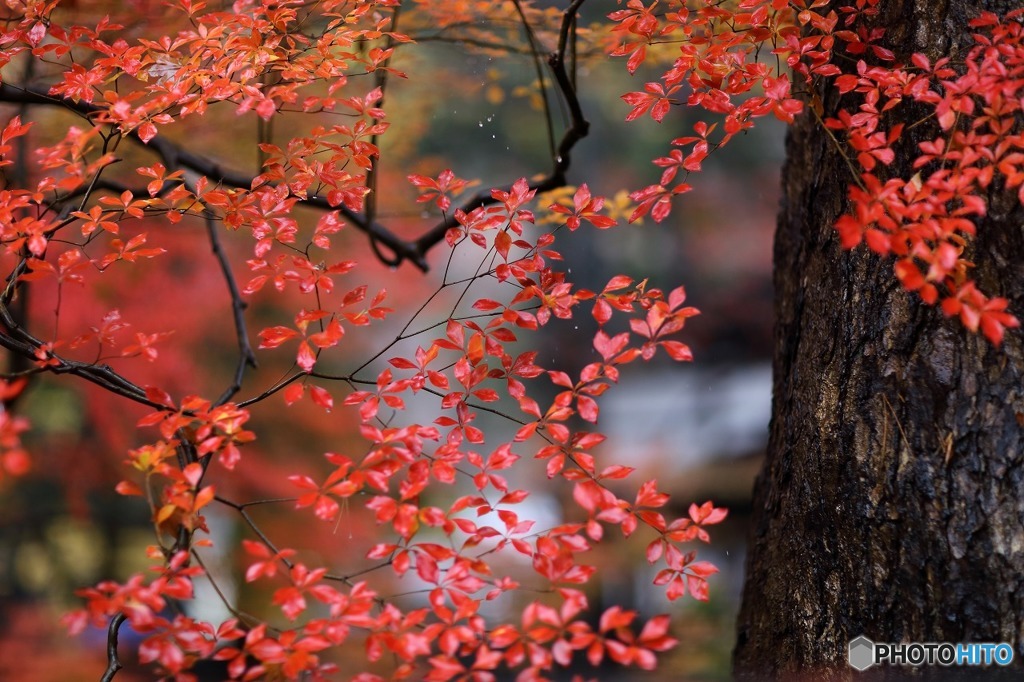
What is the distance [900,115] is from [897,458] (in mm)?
896

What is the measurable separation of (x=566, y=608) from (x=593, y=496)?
0.91ft

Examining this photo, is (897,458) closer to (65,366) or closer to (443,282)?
(443,282)

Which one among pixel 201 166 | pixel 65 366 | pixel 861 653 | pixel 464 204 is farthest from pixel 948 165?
pixel 201 166

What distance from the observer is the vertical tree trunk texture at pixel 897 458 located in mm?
2018

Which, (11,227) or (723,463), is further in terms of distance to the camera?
(723,463)

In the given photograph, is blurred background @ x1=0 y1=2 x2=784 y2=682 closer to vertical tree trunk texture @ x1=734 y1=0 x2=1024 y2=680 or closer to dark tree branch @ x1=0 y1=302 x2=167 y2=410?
vertical tree trunk texture @ x1=734 y1=0 x2=1024 y2=680

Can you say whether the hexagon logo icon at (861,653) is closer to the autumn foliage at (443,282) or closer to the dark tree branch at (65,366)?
the autumn foliage at (443,282)

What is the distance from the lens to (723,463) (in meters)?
9.67

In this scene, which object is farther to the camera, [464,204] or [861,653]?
[464,204]

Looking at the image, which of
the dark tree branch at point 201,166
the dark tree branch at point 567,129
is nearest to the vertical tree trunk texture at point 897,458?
the dark tree branch at point 567,129

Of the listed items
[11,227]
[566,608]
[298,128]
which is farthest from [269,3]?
[298,128]

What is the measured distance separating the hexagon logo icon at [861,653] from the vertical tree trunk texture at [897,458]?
20mm

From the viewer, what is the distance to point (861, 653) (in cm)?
211

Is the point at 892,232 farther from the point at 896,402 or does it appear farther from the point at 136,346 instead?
the point at 136,346
